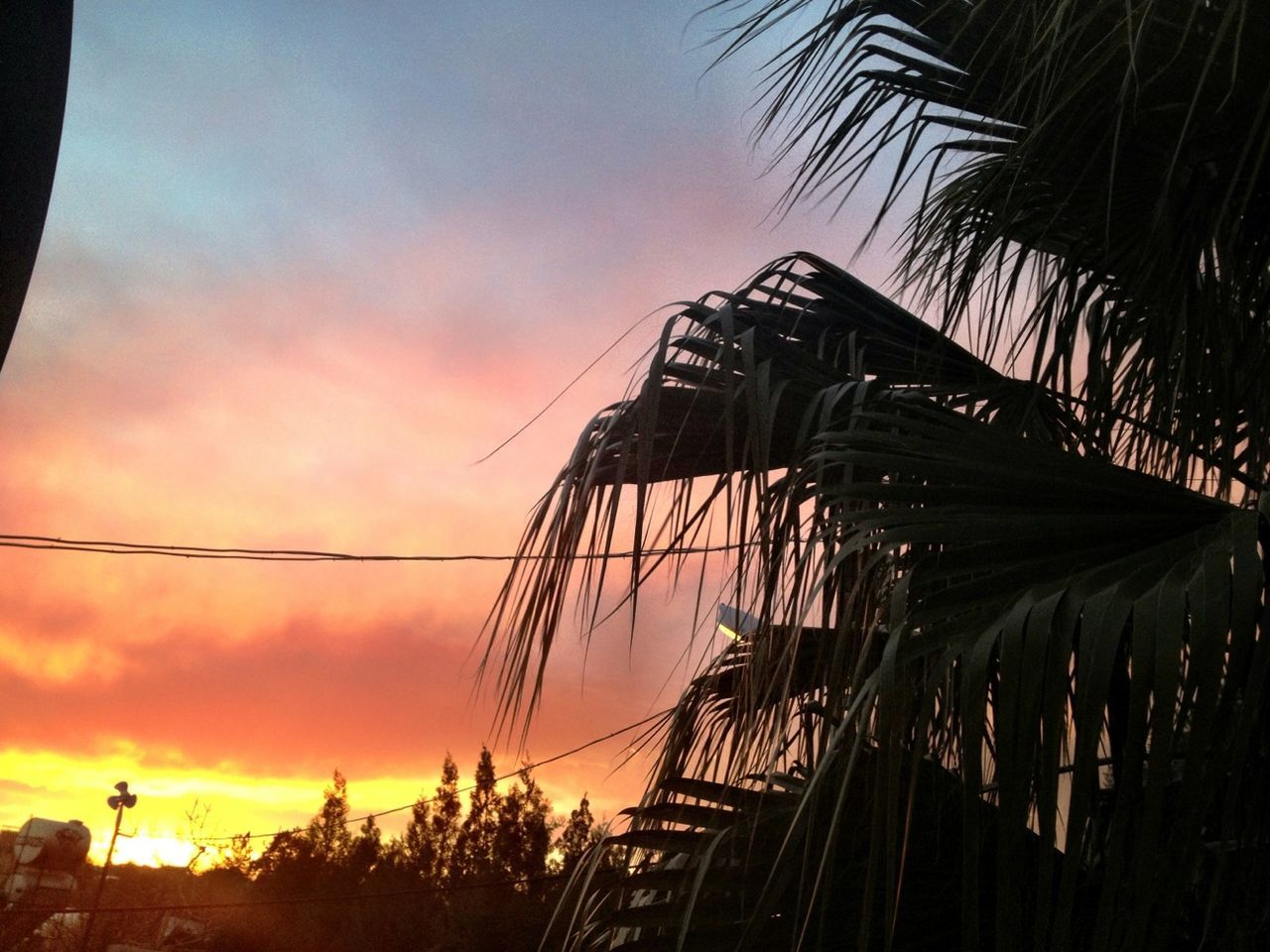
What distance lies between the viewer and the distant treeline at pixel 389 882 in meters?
15.6

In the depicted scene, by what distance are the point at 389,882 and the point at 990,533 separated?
67.7ft

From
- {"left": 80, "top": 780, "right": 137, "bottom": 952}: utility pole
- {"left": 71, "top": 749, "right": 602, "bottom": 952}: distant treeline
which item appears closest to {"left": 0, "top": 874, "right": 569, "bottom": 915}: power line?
{"left": 71, "top": 749, "right": 602, "bottom": 952}: distant treeline

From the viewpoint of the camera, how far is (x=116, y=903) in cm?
1867

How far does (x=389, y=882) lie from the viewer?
793 inches

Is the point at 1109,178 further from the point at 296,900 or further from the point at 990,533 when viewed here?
the point at 296,900

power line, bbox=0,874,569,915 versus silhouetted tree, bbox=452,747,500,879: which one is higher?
silhouetted tree, bbox=452,747,500,879

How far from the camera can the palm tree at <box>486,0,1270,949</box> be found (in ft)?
3.88

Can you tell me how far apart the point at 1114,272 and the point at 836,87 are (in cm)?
64

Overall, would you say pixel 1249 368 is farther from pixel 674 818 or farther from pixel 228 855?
pixel 228 855

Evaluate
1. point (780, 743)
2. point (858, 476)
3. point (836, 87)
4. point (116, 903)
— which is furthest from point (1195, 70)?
point (116, 903)

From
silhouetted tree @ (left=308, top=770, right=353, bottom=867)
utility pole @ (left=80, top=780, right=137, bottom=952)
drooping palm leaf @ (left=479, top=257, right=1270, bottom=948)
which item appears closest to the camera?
drooping palm leaf @ (left=479, top=257, right=1270, bottom=948)

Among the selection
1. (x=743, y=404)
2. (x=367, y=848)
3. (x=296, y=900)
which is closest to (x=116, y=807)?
(x=296, y=900)

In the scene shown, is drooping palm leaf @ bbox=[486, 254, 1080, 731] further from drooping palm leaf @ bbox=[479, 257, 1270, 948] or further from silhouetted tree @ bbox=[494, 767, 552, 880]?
silhouetted tree @ bbox=[494, 767, 552, 880]

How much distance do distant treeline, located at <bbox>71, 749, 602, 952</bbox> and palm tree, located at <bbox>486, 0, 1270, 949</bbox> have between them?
39.5 feet
